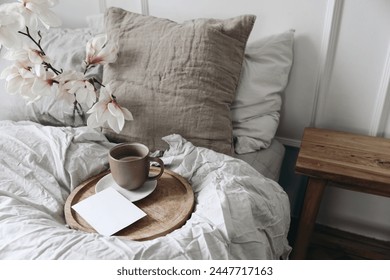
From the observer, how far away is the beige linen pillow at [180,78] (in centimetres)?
98

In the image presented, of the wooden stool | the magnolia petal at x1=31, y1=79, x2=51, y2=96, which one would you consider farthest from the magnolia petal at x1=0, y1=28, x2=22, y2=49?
the wooden stool

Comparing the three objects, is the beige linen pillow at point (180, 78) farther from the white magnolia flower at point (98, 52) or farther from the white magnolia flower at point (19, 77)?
the white magnolia flower at point (19, 77)

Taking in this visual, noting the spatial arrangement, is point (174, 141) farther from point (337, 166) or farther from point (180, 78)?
point (337, 166)

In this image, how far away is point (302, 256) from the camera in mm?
1146

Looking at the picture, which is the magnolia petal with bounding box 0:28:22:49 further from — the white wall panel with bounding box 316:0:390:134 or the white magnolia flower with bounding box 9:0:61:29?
the white wall panel with bounding box 316:0:390:134

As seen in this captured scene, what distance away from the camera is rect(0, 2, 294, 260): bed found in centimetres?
65

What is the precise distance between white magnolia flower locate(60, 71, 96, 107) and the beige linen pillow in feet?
0.47

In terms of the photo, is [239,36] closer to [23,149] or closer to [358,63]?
[358,63]

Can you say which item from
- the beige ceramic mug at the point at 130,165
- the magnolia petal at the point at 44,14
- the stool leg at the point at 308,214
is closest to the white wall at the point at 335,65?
the stool leg at the point at 308,214

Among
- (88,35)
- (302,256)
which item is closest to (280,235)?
(302,256)

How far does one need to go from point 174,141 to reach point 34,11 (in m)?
0.48

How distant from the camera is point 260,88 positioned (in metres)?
1.13

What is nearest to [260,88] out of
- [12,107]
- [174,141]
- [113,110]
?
[174,141]
